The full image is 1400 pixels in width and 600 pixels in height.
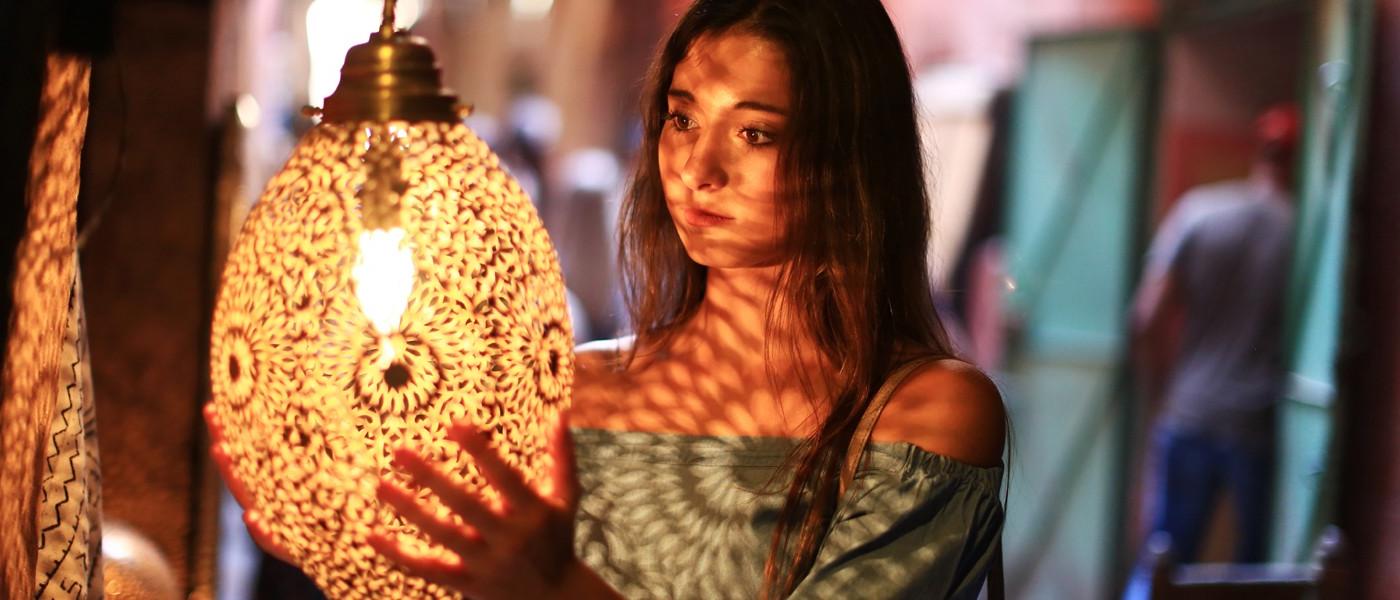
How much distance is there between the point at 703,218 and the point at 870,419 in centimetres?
25

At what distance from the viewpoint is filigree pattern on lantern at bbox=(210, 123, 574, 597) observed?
0.90 meters

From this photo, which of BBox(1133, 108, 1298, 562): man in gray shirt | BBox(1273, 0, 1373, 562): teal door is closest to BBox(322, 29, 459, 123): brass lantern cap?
BBox(1273, 0, 1373, 562): teal door

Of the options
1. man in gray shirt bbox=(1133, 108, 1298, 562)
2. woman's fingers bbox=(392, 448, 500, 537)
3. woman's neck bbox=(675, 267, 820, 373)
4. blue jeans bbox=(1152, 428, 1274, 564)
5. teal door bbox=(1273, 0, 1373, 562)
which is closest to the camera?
woman's fingers bbox=(392, 448, 500, 537)

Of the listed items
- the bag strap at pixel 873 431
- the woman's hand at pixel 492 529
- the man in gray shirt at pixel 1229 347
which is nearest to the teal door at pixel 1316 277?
the man in gray shirt at pixel 1229 347

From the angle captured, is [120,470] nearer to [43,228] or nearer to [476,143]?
[43,228]

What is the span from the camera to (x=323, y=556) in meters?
0.95

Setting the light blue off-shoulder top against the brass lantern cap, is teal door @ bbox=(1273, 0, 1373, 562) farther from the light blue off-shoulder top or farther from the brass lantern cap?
the brass lantern cap

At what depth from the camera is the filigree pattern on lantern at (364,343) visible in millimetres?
900

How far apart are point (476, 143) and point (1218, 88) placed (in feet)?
16.0

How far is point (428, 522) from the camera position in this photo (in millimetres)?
860

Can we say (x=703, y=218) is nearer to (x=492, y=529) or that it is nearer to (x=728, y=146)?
(x=728, y=146)

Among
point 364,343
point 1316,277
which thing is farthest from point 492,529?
point 1316,277

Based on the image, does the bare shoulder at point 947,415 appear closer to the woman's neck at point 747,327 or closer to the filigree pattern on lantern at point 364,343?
the woman's neck at point 747,327

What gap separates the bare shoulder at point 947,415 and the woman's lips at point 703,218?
9.4 inches
